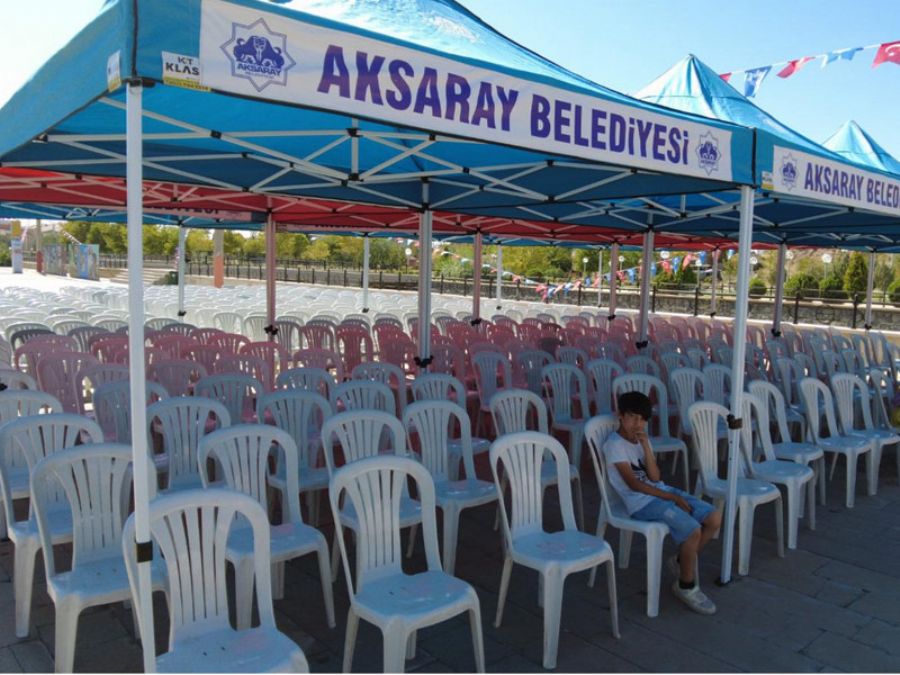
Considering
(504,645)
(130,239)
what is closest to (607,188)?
(504,645)

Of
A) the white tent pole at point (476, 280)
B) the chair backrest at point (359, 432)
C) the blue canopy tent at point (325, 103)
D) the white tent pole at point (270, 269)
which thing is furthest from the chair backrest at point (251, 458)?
the white tent pole at point (476, 280)

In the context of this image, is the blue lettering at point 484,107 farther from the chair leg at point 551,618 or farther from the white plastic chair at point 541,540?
the chair leg at point 551,618

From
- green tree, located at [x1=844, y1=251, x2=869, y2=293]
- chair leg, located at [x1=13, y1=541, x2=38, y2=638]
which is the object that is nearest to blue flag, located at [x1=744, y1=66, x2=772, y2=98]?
chair leg, located at [x1=13, y1=541, x2=38, y2=638]

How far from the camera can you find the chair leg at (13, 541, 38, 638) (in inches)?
124

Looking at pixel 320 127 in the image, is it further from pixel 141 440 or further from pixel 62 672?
pixel 62 672

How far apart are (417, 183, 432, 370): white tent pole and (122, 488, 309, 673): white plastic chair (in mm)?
4560

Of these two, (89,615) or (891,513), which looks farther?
(891,513)

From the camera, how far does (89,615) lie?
345 centimetres

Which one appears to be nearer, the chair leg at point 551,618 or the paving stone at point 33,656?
the paving stone at point 33,656

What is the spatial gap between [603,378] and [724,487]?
2220mm

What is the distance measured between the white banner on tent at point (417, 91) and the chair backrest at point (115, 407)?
2638mm

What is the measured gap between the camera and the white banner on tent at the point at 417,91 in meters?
2.36

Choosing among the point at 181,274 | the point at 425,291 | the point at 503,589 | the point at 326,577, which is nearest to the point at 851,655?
the point at 503,589

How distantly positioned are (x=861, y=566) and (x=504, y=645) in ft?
8.39
